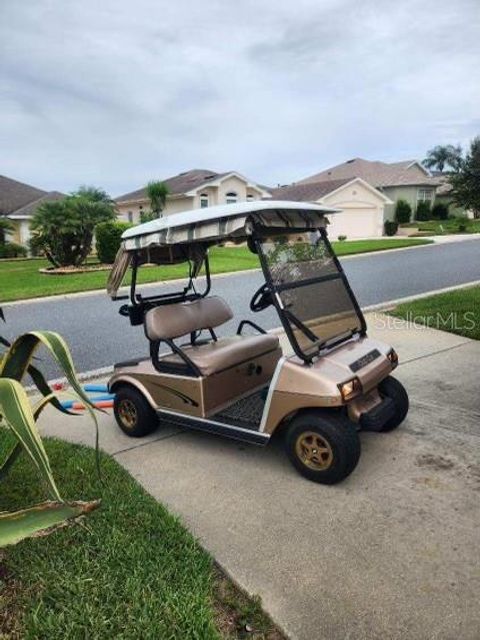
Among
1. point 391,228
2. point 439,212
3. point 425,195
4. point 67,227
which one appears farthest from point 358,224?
point 67,227

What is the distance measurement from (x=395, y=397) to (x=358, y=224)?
3320 centimetres

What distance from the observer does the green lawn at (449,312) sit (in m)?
7.48

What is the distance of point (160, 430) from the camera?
448 centimetres

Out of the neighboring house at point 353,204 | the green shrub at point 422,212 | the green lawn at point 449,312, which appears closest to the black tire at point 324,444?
the green lawn at point 449,312

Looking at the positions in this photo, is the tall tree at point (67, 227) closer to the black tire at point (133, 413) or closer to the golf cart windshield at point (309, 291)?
the black tire at point (133, 413)

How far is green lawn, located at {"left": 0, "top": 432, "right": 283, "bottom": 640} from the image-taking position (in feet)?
7.40

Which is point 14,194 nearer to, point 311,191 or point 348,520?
point 311,191

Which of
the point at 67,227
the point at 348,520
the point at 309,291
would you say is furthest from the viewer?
the point at 67,227

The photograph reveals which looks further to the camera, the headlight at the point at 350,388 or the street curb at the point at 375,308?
the street curb at the point at 375,308

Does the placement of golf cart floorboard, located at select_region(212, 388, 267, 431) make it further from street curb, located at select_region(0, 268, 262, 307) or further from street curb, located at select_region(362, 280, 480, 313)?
street curb, located at select_region(0, 268, 262, 307)

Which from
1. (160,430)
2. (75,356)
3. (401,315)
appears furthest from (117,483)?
(401,315)

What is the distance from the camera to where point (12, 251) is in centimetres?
2703

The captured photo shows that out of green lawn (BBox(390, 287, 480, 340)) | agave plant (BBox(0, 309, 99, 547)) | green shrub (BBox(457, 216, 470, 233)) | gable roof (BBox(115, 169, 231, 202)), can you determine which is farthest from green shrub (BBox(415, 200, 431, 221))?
agave plant (BBox(0, 309, 99, 547))

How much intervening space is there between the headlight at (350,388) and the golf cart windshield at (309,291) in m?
0.31
